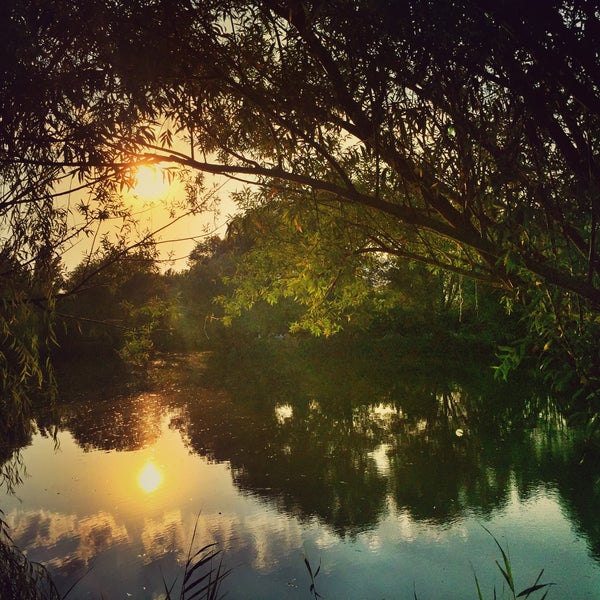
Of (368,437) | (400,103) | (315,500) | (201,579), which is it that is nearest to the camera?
(201,579)

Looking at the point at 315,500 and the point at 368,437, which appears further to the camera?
the point at 368,437

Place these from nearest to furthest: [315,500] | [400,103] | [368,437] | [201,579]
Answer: [201,579] < [400,103] < [315,500] < [368,437]

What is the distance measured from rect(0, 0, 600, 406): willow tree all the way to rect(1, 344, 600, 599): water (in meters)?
3.02

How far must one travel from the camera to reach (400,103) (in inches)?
163

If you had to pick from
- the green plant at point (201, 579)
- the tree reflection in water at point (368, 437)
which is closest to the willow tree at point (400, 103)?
the green plant at point (201, 579)

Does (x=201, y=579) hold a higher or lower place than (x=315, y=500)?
higher

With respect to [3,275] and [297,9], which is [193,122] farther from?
[3,275]

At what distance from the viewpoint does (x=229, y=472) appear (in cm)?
1069

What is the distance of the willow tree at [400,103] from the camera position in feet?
11.5

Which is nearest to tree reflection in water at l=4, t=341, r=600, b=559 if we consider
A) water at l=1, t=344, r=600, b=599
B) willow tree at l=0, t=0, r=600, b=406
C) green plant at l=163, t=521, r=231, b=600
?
water at l=1, t=344, r=600, b=599

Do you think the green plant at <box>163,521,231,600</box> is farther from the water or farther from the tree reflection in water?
the tree reflection in water

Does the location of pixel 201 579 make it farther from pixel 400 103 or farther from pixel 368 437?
pixel 368 437

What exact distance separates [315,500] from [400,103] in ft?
21.2

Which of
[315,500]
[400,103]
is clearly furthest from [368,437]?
[400,103]
